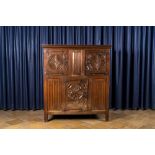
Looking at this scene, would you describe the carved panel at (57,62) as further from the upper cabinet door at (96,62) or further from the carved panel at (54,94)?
the upper cabinet door at (96,62)

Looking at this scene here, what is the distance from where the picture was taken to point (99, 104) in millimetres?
3301

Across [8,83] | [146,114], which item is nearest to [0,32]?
[8,83]

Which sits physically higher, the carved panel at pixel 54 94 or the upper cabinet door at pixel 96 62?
the upper cabinet door at pixel 96 62

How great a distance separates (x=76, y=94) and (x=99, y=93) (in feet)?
1.11

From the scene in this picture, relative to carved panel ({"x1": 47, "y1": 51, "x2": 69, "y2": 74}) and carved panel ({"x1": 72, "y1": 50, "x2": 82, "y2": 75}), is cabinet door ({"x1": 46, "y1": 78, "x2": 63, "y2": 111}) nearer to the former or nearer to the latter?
carved panel ({"x1": 47, "y1": 51, "x2": 69, "y2": 74})

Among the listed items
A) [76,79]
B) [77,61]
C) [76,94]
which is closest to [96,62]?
[77,61]

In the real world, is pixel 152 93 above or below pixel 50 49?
below

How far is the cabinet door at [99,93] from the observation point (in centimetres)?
328

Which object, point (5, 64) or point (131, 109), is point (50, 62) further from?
point (131, 109)

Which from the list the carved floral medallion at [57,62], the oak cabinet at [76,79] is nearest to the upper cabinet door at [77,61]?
the oak cabinet at [76,79]

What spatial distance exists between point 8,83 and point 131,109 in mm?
2273

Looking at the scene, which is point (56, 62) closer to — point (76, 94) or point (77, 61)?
point (77, 61)

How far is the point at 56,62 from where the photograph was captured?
3.21 metres
